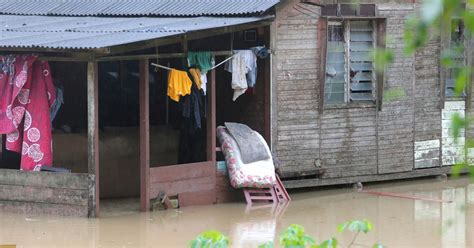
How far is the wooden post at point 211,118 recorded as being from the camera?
36.4ft

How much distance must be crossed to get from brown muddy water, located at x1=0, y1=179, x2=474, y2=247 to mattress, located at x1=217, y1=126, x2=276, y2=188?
0.99 ft

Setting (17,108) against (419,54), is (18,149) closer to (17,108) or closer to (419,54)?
(17,108)

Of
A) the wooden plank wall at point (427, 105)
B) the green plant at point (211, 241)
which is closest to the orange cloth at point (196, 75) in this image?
the wooden plank wall at point (427, 105)

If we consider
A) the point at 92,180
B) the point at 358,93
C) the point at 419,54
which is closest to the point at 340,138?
the point at 358,93

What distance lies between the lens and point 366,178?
13.0 meters

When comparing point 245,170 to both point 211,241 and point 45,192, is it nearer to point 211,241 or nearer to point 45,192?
point 45,192

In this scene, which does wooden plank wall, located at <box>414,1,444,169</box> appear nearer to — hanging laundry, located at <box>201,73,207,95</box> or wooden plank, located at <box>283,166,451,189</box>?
wooden plank, located at <box>283,166,451,189</box>

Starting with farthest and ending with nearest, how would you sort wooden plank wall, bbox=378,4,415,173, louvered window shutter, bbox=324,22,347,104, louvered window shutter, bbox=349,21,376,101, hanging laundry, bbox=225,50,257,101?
wooden plank wall, bbox=378,4,415,173
louvered window shutter, bbox=349,21,376,101
louvered window shutter, bbox=324,22,347,104
hanging laundry, bbox=225,50,257,101

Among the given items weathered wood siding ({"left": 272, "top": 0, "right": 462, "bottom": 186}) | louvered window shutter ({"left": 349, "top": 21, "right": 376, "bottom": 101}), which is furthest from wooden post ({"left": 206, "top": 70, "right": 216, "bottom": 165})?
louvered window shutter ({"left": 349, "top": 21, "right": 376, "bottom": 101})

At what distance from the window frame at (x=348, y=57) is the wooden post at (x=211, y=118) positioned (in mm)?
1854

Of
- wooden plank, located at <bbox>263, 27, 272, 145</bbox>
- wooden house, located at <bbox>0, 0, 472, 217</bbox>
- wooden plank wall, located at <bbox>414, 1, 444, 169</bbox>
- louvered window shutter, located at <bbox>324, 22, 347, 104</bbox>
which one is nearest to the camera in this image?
wooden house, located at <bbox>0, 0, 472, 217</bbox>

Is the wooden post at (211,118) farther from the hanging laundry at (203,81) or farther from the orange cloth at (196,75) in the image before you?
the orange cloth at (196,75)

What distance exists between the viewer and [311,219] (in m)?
10.6

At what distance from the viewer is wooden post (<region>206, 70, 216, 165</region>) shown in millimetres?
11102
